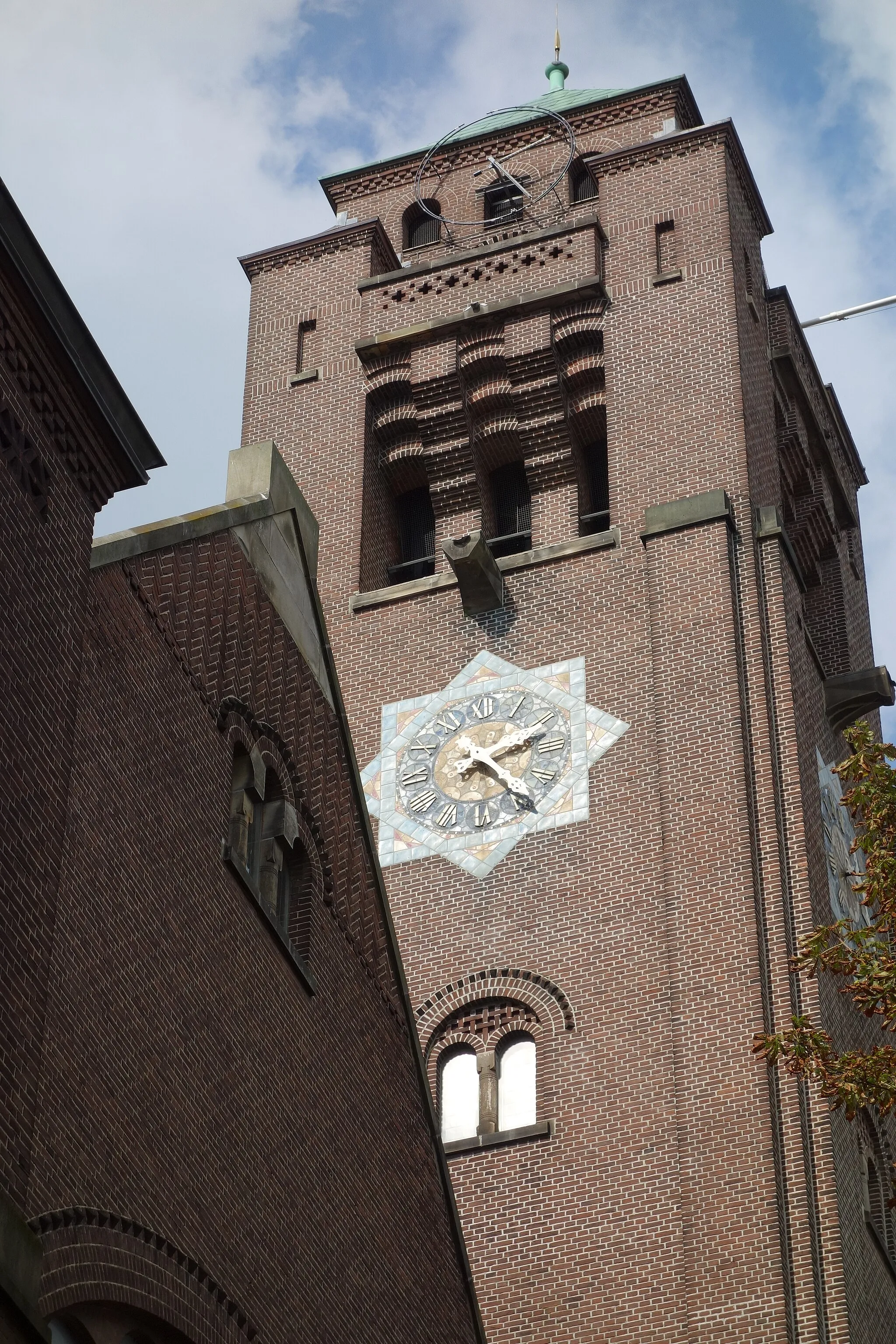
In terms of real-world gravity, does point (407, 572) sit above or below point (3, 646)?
above

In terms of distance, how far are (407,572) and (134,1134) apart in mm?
19560

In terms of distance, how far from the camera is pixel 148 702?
44.7 feet

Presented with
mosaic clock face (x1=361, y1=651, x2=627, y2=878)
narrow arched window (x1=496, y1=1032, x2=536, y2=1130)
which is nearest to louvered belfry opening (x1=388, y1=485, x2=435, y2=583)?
mosaic clock face (x1=361, y1=651, x2=627, y2=878)

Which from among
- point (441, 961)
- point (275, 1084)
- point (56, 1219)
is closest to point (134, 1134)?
point (56, 1219)

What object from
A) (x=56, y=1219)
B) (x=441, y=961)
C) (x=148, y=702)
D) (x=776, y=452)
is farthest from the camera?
(x=776, y=452)

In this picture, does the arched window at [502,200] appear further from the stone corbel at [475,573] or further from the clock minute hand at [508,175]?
the stone corbel at [475,573]

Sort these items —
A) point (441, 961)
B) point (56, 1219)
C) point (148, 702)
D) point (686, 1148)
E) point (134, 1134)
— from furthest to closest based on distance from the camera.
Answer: point (441, 961) → point (686, 1148) → point (148, 702) → point (134, 1134) → point (56, 1219)

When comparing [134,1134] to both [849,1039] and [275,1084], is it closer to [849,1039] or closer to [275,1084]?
[275,1084]

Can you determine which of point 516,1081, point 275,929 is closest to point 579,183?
point 516,1081

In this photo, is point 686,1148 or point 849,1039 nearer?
point 686,1148

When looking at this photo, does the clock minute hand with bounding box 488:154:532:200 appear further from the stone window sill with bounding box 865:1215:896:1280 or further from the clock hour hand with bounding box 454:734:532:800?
the stone window sill with bounding box 865:1215:896:1280

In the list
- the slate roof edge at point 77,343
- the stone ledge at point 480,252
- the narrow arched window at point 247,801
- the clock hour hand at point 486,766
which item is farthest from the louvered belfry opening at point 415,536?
the slate roof edge at point 77,343

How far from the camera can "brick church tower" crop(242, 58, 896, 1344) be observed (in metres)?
23.2

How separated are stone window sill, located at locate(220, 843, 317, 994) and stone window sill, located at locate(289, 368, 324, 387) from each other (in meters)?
18.7
